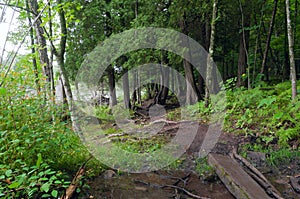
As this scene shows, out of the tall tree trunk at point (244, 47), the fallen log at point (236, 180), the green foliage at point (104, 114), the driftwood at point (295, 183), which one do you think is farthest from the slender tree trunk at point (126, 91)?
the driftwood at point (295, 183)

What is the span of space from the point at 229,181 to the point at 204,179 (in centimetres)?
56

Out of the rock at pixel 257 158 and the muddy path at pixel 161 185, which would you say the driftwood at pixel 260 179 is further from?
the muddy path at pixel 161 185

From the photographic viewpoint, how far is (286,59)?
11.1 m

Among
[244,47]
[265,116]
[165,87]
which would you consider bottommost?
[265,116]

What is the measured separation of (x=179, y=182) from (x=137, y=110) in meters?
10.2

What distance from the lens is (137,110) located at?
14141mm

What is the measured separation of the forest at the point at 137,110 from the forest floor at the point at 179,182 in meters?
0.02

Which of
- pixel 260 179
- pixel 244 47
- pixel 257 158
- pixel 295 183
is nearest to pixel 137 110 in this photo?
pixel 244 47

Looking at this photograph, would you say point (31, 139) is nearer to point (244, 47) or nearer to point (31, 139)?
point (31, 139)

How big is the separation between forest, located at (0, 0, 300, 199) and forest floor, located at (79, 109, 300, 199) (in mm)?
18

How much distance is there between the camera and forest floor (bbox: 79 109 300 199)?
3520 mm

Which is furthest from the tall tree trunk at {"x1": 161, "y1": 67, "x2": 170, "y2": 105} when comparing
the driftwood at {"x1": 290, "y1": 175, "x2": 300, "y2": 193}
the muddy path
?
the driftwood at {"x1": 290, "y1": 175, "x2": 300, "y2": 193}

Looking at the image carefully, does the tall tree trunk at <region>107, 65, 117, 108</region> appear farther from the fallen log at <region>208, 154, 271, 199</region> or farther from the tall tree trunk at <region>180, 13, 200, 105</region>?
the fallen log at <region>208, 154, 271, 199</region>

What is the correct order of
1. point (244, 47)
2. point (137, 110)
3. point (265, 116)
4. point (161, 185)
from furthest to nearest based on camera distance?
point (137, 110)
point (244, 47)
point (265, 116)
point (161, 185)
